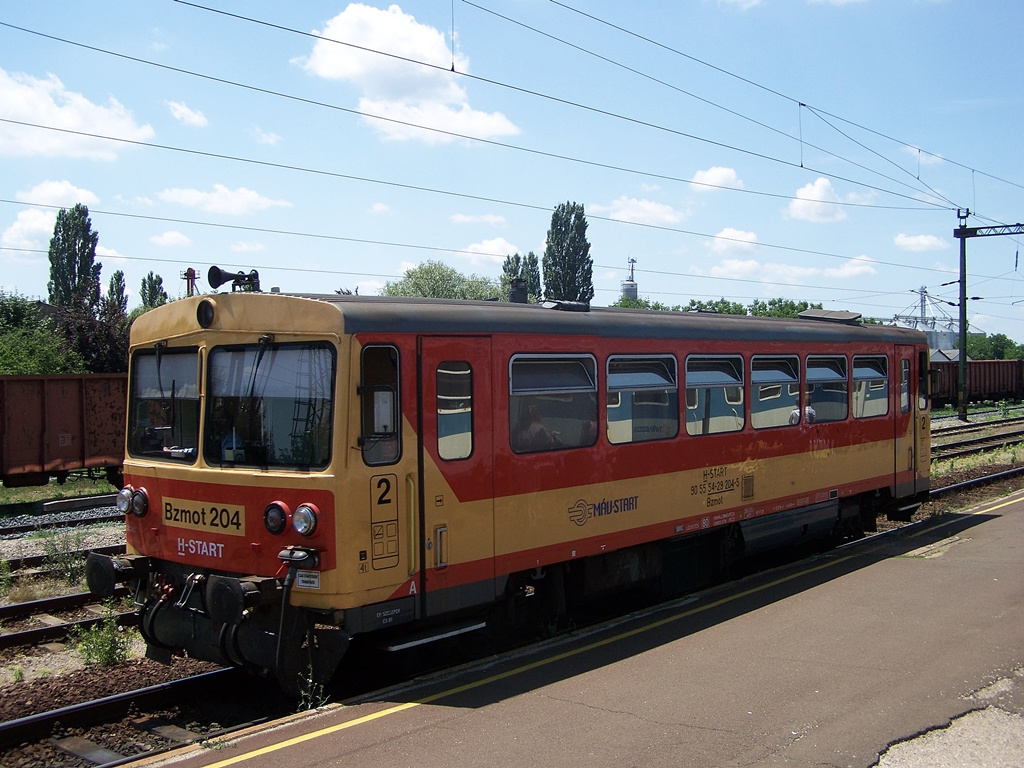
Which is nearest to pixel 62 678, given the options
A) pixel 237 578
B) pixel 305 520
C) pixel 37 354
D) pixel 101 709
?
pixel 101 709

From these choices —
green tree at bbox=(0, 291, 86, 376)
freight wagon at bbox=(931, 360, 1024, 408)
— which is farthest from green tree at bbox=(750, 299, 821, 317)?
green tree at bbox=(0, 291, 86, 376)

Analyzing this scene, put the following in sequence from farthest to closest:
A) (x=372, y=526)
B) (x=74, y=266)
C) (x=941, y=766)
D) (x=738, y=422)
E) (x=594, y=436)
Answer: (x=74, y=266) < (x=738, y=422) < (x=594, y=436) < (x=372, y=526) < (x=941, y=766)

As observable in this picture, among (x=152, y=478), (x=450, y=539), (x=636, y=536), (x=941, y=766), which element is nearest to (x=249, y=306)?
(x=152, y=478)

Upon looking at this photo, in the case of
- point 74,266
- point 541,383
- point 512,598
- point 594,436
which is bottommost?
point 512,598

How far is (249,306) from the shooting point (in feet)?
21.4

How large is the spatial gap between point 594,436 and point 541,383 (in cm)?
81

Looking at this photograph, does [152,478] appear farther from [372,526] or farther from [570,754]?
[570,754]

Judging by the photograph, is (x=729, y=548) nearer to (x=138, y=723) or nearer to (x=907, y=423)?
(x=907, y=423)

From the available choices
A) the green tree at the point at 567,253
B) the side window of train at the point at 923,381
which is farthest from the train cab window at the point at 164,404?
the green tree at the point at 567,253

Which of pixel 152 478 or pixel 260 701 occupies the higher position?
pixel 152 478

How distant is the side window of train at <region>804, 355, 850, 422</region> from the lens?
35.2 ft

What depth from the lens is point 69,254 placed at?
51.9 meters

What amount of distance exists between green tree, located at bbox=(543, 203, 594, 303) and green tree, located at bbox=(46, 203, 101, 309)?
28735 millimetres

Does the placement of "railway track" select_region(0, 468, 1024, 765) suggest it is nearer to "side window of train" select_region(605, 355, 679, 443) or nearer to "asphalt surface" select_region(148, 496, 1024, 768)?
"asphalt surface" select_region(148, 496, 1024, 768)
